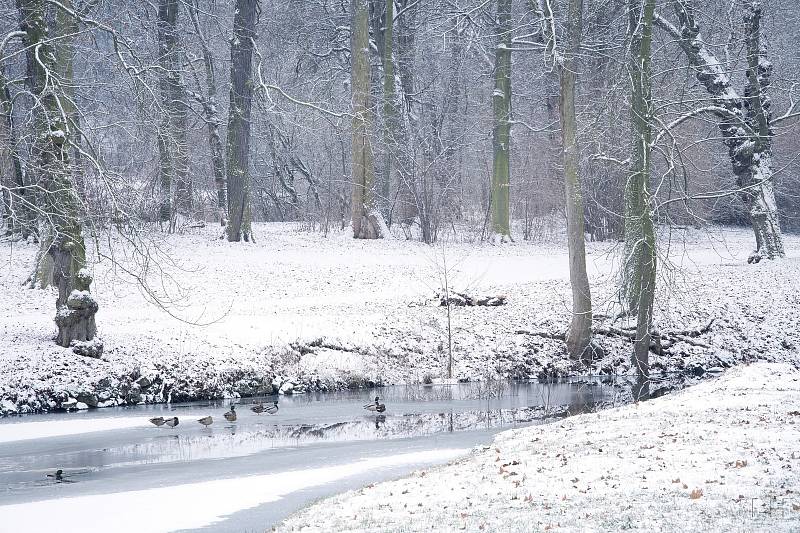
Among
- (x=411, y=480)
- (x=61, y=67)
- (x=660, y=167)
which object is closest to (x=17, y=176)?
(x=61, y=67)

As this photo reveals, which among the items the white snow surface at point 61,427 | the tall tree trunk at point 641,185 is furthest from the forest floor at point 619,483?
the white snow surface at point 61,427

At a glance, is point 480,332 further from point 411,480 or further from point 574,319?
point 411,480

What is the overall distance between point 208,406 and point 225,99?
30.2 m

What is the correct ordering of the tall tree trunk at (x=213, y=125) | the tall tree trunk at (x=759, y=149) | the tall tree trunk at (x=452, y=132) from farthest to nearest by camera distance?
the tall tree trunk at (x=452, y=132), the tall tree trunk at (x=213, y=125), the tall tree trunk at (x=759, y=149)

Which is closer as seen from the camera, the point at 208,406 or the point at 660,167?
the point at 208,406

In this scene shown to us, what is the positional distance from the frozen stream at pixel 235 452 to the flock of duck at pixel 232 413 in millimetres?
140

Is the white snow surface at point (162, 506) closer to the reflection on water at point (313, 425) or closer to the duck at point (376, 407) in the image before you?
the reflection on water at point (313, 425)

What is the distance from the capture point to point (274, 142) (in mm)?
39500

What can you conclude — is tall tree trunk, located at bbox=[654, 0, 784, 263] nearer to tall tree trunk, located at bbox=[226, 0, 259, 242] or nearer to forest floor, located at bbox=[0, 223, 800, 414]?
forest floor, located at bbox=[0, 223, 800, 414]

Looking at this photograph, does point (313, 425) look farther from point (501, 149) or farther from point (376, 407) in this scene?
point (501, 149)

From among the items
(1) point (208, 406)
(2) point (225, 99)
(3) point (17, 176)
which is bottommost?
(1) point (208, 406)

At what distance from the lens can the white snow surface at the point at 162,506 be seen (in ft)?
30.1

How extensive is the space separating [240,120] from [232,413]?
18.9 metres

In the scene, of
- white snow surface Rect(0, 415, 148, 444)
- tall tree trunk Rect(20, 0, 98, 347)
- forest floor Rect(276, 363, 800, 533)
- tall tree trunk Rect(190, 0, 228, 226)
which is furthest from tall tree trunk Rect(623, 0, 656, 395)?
tall tree trunk Rect(190, 0, 228, 226)
